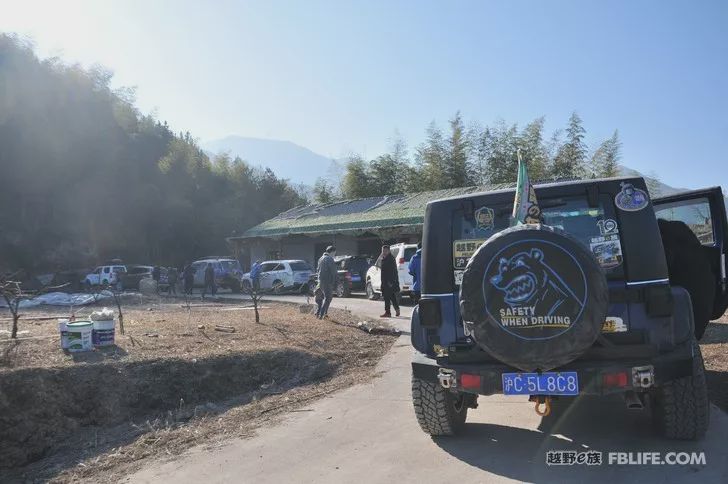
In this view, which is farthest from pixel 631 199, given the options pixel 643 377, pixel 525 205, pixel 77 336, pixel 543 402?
pixel 77 336

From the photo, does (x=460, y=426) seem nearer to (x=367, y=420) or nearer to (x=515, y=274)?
(x=367, y=420)

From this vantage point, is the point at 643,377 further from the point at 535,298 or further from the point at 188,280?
the point at 188,280

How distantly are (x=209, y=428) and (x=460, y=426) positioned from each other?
2597mm

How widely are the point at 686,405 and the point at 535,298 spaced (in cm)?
168

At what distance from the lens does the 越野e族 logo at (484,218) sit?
492 cm

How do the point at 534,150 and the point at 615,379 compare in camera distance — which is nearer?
the point at 615,379

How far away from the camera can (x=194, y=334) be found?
1093 centimetres

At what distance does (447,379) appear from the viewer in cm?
463

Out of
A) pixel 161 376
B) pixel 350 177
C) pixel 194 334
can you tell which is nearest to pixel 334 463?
pixel 161 376

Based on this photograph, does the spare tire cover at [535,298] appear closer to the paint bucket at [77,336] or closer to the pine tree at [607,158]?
the paint bucket at [77,336]

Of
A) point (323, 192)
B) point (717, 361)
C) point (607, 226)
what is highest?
point (323, 192)

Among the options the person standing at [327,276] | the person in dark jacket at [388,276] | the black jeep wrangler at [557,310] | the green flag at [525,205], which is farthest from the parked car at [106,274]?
the green flag at [525,205]

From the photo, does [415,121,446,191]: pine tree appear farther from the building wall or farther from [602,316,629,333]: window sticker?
[602,316,629,333]: window sticker

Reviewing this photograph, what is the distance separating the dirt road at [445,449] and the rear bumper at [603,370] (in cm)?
62
